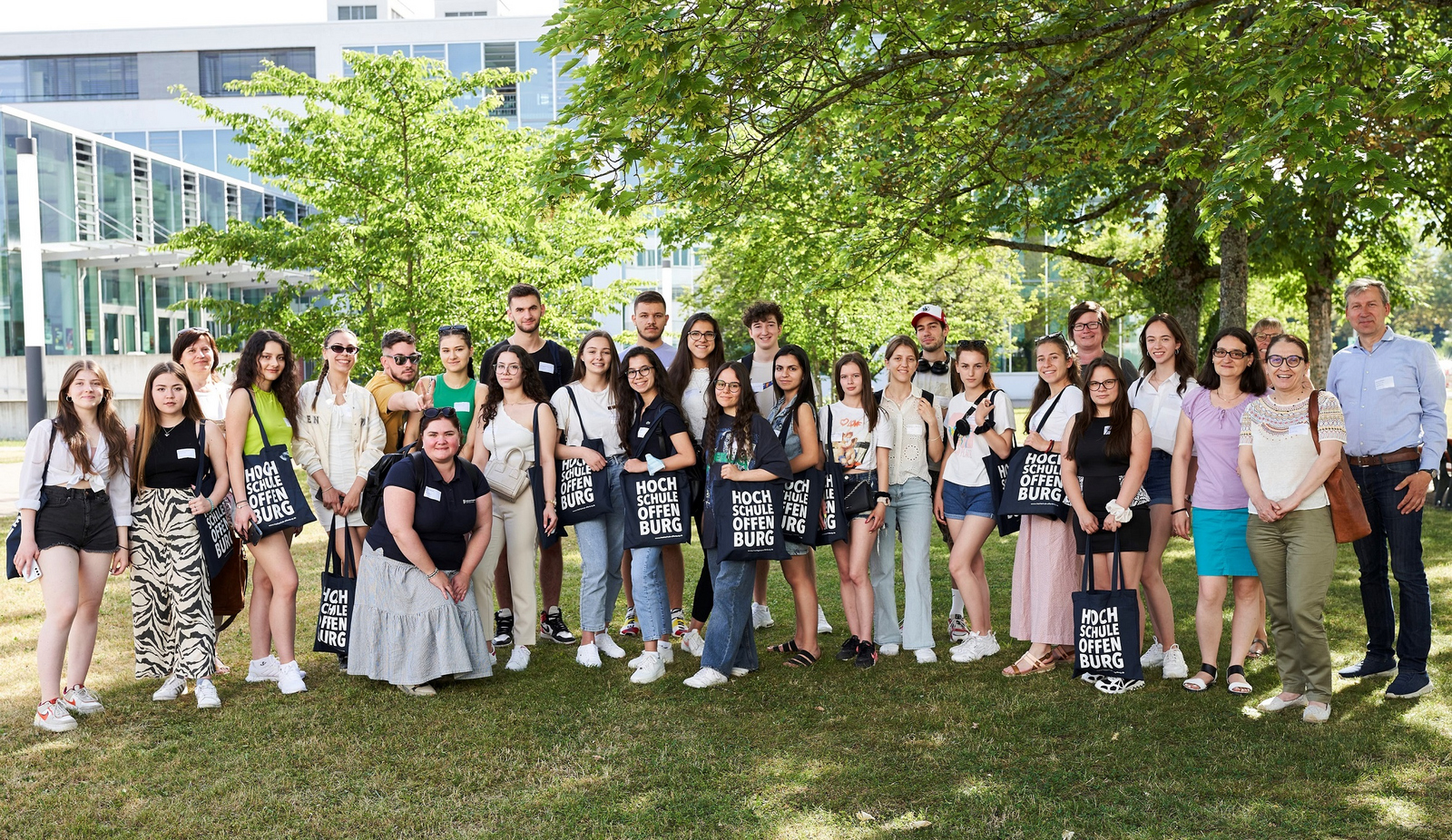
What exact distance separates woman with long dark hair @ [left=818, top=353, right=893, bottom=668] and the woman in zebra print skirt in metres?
3.65

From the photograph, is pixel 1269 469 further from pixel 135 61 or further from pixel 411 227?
pixel 135 61

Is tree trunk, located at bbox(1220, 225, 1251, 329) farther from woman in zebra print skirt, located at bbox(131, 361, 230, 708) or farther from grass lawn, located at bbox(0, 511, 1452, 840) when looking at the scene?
woman in zebra print skirt, located at bbox(131, 361, 230, 708)

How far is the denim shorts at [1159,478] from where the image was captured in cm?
Result: 654

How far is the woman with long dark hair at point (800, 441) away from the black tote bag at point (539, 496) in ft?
4.84

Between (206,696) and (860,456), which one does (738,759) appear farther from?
(206,696)

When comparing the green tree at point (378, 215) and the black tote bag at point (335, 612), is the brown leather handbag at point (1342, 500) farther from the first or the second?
the green tree at point (378, 215)

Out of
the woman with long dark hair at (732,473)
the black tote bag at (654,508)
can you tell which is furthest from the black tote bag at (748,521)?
the black tote bag at (654,508)

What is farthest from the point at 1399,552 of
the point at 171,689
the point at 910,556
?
the point at 171,689

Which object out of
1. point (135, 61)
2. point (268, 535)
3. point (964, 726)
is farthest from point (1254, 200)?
point (135, 61)

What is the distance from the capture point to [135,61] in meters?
52.8

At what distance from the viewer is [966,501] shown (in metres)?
7.08

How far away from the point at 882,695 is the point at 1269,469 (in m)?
2.38

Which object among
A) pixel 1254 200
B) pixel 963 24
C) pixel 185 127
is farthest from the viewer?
pixel 185 127

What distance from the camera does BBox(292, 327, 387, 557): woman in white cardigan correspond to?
678 centimetres
